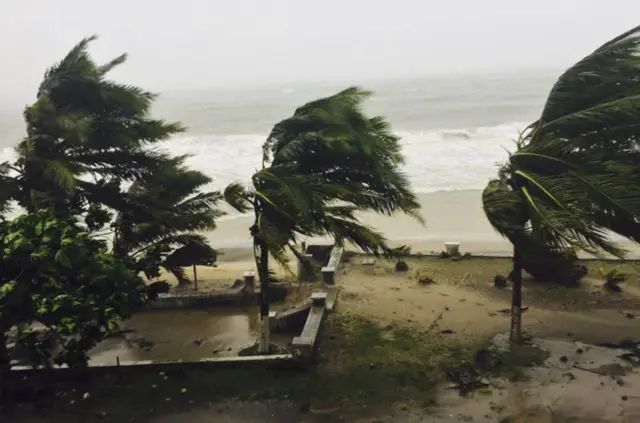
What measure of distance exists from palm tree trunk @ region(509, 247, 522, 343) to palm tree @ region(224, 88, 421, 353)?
1685 millimetres

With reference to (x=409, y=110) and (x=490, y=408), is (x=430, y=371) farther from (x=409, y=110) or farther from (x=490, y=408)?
(x=409, y=110)

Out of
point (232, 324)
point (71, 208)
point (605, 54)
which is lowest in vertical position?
point (232, 324)

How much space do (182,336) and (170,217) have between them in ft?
7.29

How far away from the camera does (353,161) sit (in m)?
8.93

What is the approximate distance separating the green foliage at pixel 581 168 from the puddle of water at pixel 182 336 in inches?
→ 196

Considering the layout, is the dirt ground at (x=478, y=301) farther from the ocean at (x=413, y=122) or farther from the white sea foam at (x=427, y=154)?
the white sea foam at (x=427, y=154)

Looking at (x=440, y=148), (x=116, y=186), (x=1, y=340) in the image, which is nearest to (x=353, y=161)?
(x=116, y=186)

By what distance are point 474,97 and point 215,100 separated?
2575 cm

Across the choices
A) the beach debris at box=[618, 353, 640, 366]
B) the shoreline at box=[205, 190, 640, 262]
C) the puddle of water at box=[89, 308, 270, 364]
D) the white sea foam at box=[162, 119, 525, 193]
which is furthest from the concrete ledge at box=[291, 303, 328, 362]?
the white sea foam at box=[162, 119, 525, 193]

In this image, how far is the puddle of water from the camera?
10.1 metres

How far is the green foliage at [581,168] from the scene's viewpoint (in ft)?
24.4

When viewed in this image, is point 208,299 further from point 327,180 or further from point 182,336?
point 327,180

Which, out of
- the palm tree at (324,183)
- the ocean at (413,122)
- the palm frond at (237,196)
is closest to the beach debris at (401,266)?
the palm tree at (324,183)

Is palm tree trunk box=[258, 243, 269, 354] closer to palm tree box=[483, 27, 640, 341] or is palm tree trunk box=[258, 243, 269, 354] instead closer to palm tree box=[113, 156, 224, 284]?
palm tree box=[113, 156, 224, 284]
